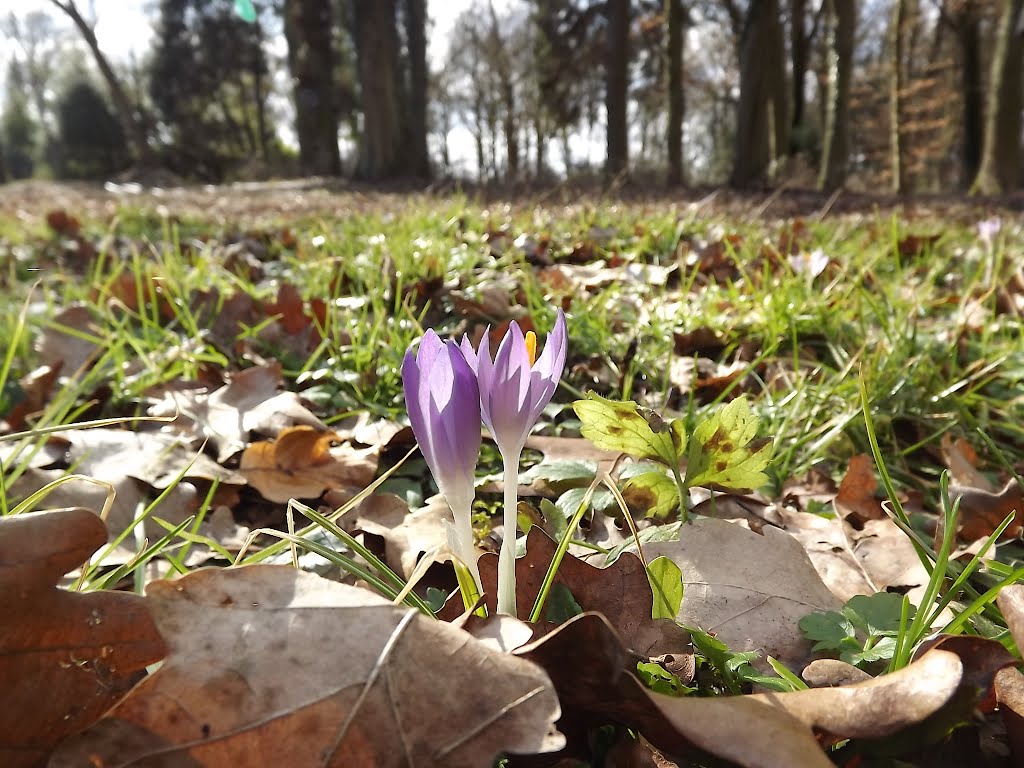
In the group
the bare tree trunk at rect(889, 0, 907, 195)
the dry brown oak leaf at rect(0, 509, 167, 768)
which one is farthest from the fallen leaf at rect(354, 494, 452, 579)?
the bare tree trunk at rect(889, 0, 907, 195)

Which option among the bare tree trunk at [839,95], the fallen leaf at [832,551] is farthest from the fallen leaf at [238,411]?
the bare tree trunk at [839,95]

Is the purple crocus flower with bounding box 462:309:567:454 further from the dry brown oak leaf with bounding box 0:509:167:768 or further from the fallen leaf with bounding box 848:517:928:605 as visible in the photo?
the fallen leaf with bounding box 848:517:928:605

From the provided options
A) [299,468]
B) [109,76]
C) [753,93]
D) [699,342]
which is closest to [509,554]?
[299,468]

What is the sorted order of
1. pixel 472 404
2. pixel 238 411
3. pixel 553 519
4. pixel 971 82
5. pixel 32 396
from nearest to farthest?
pixel 472 404 < pixel 553 519 < pixel 238 411 < pixel 32 396 < pixel 971 82

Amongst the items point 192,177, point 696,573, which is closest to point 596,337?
point 696,573

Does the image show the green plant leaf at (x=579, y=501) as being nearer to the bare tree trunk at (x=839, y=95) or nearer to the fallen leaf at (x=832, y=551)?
the fallen leaf at (x=832, y=551)

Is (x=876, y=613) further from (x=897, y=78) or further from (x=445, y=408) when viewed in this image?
(x=897, y=78)

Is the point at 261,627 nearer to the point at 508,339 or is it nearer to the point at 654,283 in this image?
the point at 508,339
